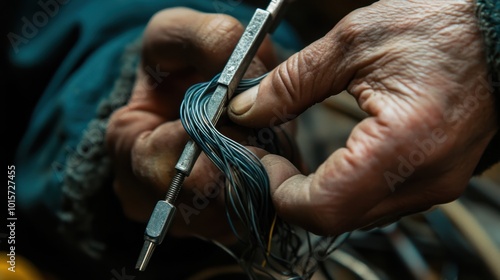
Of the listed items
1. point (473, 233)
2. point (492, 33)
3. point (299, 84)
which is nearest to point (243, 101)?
point (299, 84)

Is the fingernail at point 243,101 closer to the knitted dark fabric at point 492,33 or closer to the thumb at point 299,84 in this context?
the thumb at point 299,84

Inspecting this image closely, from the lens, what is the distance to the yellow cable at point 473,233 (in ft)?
2.87

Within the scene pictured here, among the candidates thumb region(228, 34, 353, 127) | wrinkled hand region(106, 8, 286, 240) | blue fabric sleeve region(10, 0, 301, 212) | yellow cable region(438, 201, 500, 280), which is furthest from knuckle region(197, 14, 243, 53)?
yellow cable region(438, 201, 500, 280)

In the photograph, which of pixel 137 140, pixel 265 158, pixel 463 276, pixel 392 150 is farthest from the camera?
pixel 463 276

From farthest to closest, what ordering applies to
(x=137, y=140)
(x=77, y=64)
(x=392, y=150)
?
(x=77, y=64), (x=137, y=140), (x=392, y=150)

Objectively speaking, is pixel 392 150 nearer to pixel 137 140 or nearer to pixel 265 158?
pixel 265 158

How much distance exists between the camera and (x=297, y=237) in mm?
599

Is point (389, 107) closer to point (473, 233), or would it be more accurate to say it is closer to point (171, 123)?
point (171, 123)

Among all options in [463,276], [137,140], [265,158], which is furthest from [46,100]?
[463,276]

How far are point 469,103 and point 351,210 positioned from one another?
0.13 meters

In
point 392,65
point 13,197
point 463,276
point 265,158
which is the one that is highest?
point 392,65

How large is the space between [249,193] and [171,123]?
174 millimetres

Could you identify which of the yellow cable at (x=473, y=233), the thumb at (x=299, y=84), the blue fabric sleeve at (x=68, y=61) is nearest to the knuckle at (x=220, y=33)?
the thumb at (x=299, y=84)

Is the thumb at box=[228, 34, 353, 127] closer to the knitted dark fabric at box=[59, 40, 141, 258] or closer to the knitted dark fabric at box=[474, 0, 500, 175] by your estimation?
the knitted dark fabric at box=[474, 0, 500, 175]
